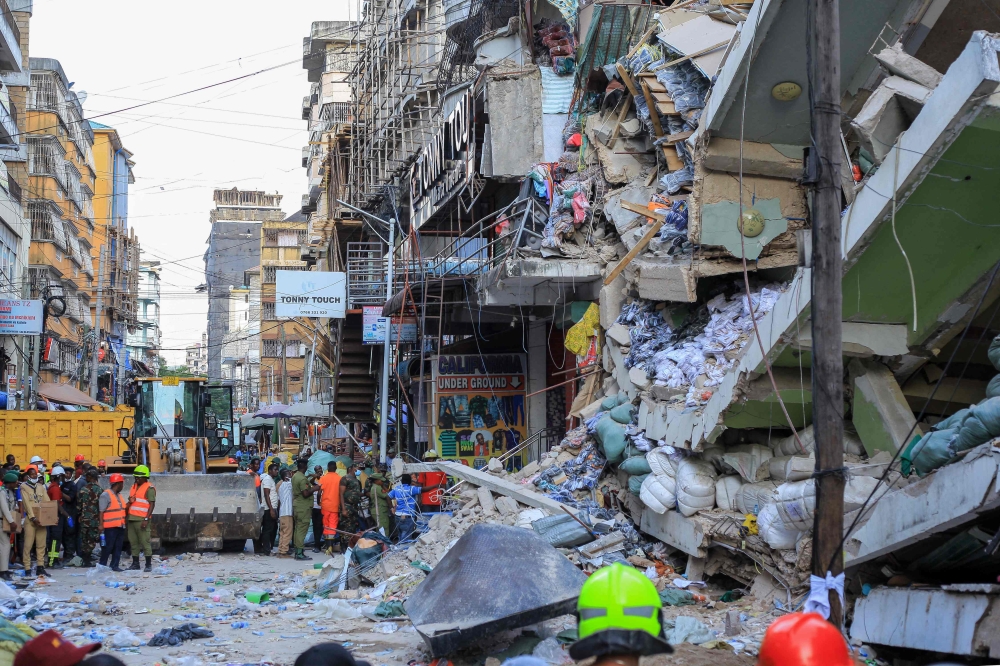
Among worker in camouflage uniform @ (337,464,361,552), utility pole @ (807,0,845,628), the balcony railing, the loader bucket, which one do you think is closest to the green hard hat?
utility pole @ (807,0,845,628)

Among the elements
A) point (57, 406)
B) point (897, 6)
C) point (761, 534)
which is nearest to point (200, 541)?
point (761, 534)

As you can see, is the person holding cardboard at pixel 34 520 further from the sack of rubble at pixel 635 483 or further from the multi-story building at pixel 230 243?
the multi-story building at pixel 230 243

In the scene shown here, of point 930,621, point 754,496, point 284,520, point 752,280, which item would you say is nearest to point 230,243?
point 284,520

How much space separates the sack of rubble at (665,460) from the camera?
1151cm

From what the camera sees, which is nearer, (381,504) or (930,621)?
(930,621)

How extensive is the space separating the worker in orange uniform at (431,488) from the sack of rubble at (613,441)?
442cm

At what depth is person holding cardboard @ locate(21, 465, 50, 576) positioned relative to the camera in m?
14.4

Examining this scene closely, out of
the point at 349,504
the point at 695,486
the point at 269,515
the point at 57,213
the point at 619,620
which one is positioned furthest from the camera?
the point at 57,213

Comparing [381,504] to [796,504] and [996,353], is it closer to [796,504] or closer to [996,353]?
[796,504]

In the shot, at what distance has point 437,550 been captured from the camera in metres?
13.3

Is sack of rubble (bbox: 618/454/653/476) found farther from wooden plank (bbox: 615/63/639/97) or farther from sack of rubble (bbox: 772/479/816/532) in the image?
wooden plank (bbox: 615/63/639/97)

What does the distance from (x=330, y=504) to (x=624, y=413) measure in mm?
5982

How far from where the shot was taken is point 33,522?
47.8ft

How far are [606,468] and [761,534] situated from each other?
13.1ft
